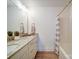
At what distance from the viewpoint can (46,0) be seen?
5555 mm

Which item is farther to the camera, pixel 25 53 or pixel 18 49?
pixel 25 53

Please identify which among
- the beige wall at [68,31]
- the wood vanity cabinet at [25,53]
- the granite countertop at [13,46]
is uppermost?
the beige wall at [68,31]

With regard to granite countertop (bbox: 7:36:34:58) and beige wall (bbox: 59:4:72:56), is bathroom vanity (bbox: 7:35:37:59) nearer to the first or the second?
granite countertop (bbox: 7:36:34:58)

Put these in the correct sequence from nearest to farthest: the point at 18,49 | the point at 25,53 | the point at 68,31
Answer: the point at 18,49
the point at 68,31
the point at 25,53

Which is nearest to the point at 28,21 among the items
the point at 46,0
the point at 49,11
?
the point at 49,11

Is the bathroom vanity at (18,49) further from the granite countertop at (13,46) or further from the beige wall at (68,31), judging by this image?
the beige wall at (68,31)

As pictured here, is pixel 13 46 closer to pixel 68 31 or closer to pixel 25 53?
pixel 25 53

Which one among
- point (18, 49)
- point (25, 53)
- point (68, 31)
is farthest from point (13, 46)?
point (68, 31)

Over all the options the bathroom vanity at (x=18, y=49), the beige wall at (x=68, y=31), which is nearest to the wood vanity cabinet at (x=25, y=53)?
the bathroom vanity at (x=18, y=49)

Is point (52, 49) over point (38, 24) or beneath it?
beneath
